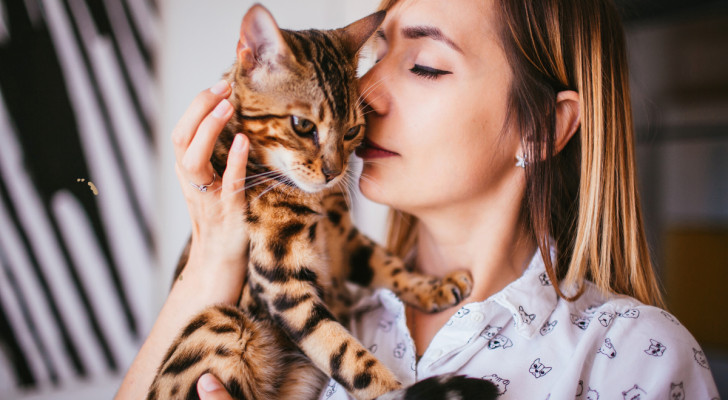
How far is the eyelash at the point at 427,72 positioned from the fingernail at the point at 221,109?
417mm

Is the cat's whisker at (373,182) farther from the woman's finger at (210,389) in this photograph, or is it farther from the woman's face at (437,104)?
the woman's finger at (210,389)

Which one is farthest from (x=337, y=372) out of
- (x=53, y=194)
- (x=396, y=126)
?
(x=53, y=194)

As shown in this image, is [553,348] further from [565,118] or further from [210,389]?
[210,389]

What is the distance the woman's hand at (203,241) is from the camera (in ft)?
2.60

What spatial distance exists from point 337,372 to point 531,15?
0.91m

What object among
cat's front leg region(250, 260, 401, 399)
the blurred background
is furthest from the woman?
the blurred background

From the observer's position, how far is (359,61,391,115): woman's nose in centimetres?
95

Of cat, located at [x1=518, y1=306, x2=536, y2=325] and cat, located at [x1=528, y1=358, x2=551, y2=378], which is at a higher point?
cat, located at [x1=518, y1=306, x2=536, y2=325]

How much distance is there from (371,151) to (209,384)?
61 cm

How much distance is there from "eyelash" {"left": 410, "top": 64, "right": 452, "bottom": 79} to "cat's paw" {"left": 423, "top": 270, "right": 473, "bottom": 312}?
1.68 ft

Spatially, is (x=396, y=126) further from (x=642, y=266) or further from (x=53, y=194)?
(x=53, y=194)

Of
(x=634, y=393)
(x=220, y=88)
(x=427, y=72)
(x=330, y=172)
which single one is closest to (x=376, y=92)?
(x=427, y=72)

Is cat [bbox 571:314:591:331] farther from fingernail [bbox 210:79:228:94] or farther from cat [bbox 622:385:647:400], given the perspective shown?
fingernail [bbox 210:79:228:94]

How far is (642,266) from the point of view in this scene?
1.04m
